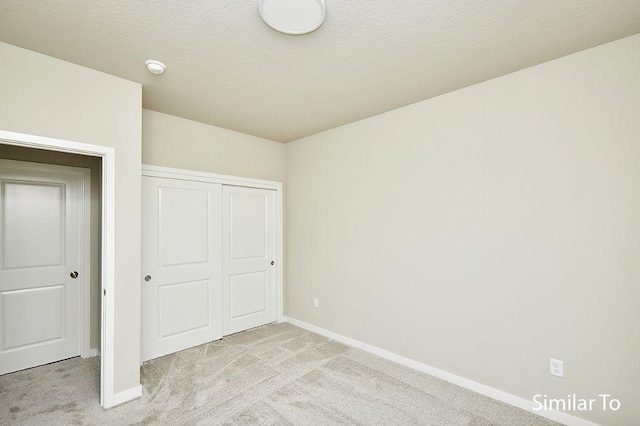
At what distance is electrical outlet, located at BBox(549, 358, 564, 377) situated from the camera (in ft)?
7.20

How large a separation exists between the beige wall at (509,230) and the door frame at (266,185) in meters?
1.05

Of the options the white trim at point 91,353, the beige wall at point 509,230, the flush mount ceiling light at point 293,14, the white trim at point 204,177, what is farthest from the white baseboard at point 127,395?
the flush mount ceiling light at point 293,14

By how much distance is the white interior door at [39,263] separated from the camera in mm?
2938

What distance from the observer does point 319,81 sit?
2.58 meters

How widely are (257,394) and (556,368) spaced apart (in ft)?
7.54

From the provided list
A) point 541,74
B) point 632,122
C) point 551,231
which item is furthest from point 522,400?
point 541,74

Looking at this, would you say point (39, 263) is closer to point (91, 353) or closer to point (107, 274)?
point (91, 353)

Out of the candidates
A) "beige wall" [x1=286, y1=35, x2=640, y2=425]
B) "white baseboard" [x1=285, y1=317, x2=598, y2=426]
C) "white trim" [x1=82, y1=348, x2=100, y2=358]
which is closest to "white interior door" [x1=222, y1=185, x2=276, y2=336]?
"white baseboard" [x1=285, y1=317, x2=598, y2=426]

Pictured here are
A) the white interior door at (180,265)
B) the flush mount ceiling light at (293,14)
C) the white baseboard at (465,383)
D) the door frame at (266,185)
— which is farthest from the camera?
the door frame at (266,185)

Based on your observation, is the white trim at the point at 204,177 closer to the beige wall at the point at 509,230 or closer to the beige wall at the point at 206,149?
the beige wall at the point at 206,149

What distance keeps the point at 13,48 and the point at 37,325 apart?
8.53 ft

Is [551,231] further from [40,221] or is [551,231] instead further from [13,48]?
[40,221]

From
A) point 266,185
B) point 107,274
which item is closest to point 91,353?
point 107,274

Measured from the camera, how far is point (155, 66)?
2307mm
